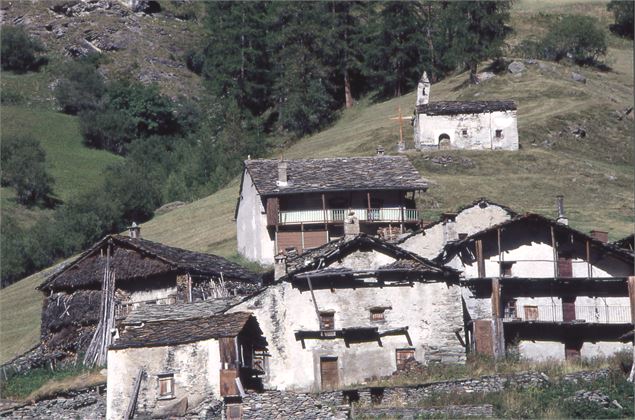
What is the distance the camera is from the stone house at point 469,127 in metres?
98.2

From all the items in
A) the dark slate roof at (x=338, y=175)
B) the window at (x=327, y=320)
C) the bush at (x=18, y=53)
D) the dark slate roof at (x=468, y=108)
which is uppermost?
the bush at (x=18, y=53)

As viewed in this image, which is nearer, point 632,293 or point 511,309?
point 632,293

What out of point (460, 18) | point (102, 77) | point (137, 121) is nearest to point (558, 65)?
point (460, 18)

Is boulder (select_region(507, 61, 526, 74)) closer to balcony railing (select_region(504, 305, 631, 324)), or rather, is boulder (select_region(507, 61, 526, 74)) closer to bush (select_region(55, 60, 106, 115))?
bush (select_region(55, 60, 106, 115))

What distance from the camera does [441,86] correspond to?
403 feet

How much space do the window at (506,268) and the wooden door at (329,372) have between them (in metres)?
9.76

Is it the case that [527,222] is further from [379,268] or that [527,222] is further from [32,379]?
[32,379]

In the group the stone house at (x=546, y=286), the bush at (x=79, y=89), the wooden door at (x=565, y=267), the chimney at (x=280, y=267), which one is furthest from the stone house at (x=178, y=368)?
the bush at (x=79, y=89)

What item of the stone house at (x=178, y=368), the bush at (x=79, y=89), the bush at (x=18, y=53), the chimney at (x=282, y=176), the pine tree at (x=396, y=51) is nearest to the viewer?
the stone house at (x=178, y=368)

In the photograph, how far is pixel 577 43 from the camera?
134m

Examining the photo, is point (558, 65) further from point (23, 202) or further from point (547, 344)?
point (547, 344)

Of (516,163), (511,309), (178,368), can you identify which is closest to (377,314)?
(178,368)

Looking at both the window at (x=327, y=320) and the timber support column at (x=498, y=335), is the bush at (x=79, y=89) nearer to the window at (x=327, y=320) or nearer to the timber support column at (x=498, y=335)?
the timber support column at (x=498, y=335)

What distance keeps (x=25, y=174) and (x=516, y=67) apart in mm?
42652
